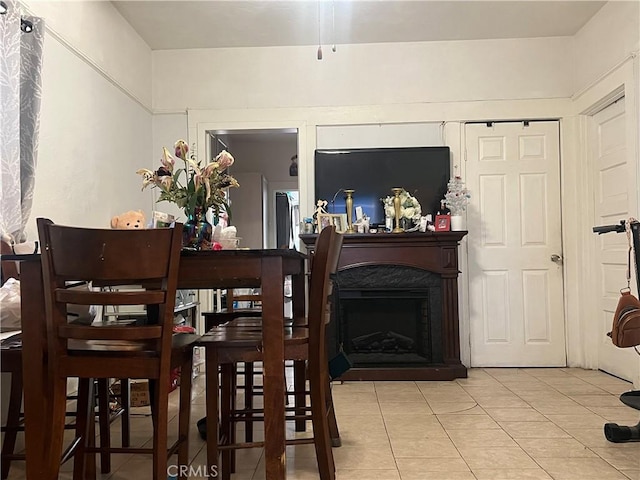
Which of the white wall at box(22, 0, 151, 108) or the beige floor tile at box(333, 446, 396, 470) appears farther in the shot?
the white wall at box(22, 0, 151, 108)

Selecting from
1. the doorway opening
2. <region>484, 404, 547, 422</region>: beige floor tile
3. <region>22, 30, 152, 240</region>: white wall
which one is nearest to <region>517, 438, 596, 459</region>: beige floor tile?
<region>484, 404, 547, 422</region>: beige floor tile

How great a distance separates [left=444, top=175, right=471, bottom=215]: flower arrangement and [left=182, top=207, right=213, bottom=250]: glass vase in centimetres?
256

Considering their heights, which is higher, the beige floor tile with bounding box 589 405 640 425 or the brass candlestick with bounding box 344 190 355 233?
the brass candlestick with bounding box 344 190 355 233

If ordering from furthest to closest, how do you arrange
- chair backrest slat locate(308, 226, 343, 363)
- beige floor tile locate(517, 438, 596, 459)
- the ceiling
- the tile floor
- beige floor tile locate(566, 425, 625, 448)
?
the ceiling → beige floor tile locate(566, 425, 625, 448) → beige floor tile locate(517, 438, 596, 459) → the tile floor → chair backrest slat locate(308, 226, 343, 363)

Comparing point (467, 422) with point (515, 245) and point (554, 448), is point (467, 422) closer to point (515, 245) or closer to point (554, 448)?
point (554, 448)

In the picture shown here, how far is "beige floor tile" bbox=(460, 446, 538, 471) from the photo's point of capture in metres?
2.12

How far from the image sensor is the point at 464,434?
252 cm

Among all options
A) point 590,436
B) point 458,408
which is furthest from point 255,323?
point 590,436

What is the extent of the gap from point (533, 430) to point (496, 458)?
502mm

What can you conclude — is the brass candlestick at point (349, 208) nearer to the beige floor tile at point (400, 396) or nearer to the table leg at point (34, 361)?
the beige floor tile at point (400, 396)

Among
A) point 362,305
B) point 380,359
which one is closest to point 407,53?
point 362,305

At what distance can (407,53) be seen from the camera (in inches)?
173

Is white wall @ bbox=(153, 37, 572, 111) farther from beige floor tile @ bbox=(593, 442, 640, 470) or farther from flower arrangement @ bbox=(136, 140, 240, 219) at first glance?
beige floor tile @ bbox=(593, 442, 640, 470)

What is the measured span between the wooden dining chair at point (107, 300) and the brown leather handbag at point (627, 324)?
1998 millimetres
